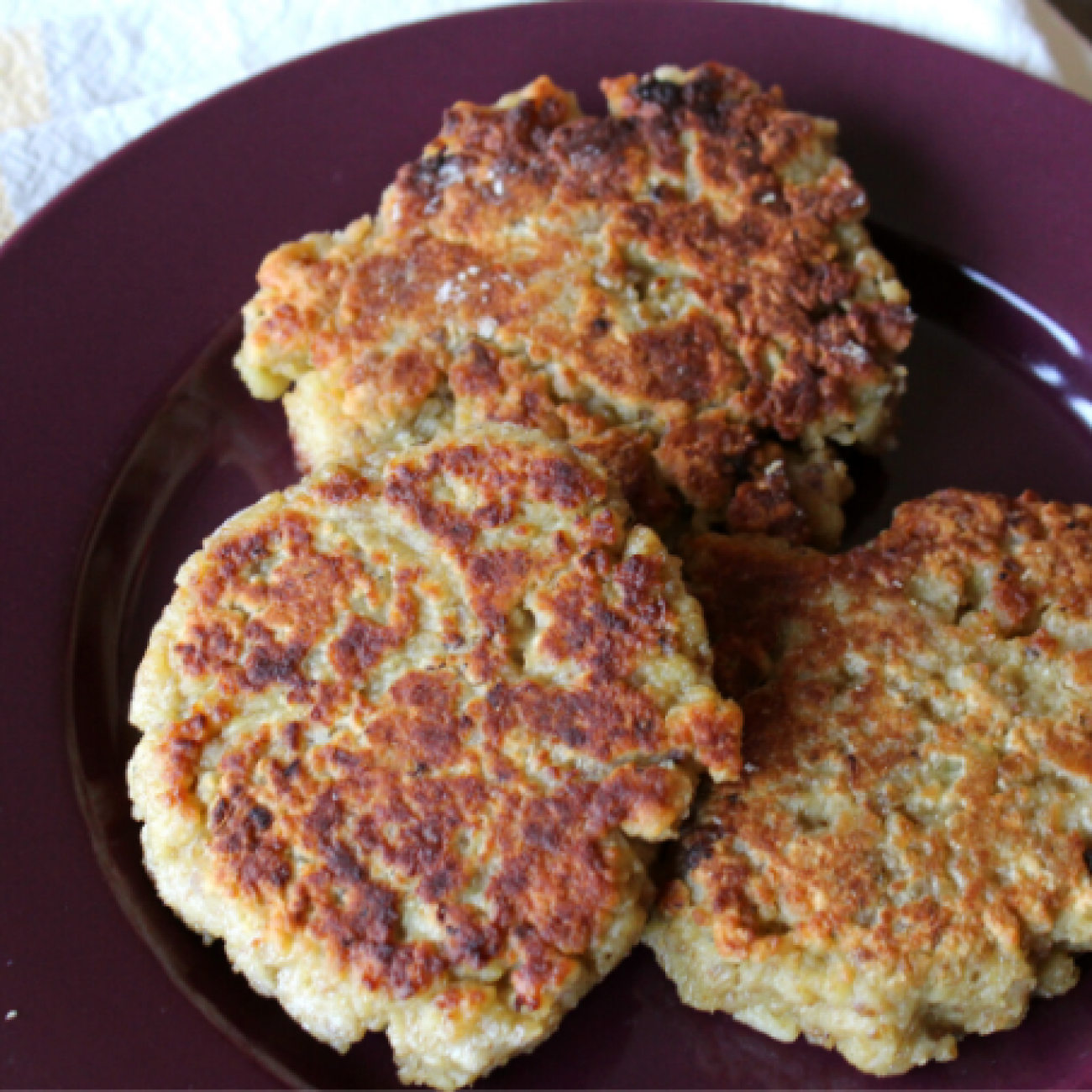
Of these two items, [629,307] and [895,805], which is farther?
[629,307]

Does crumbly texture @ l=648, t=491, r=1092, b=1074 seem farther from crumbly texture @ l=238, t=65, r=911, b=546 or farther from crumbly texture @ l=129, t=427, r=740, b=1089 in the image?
crumbly texture @ l=238, t=65, r=911, b=546

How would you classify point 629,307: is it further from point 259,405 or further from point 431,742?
point 431,742

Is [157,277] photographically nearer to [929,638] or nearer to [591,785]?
[591,785]

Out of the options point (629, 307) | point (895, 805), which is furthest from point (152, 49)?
point (895, 805)

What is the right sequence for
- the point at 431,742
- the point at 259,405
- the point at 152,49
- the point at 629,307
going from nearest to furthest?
1. the point at 431,742
2. the point at 629,307
3. the point at 259,405
4. the point at 152,49

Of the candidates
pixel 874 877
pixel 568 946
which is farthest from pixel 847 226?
pixel 568 946

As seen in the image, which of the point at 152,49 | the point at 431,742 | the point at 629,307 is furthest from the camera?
the point at 152,49

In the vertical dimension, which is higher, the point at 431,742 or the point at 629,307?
→ the point at 629,307
